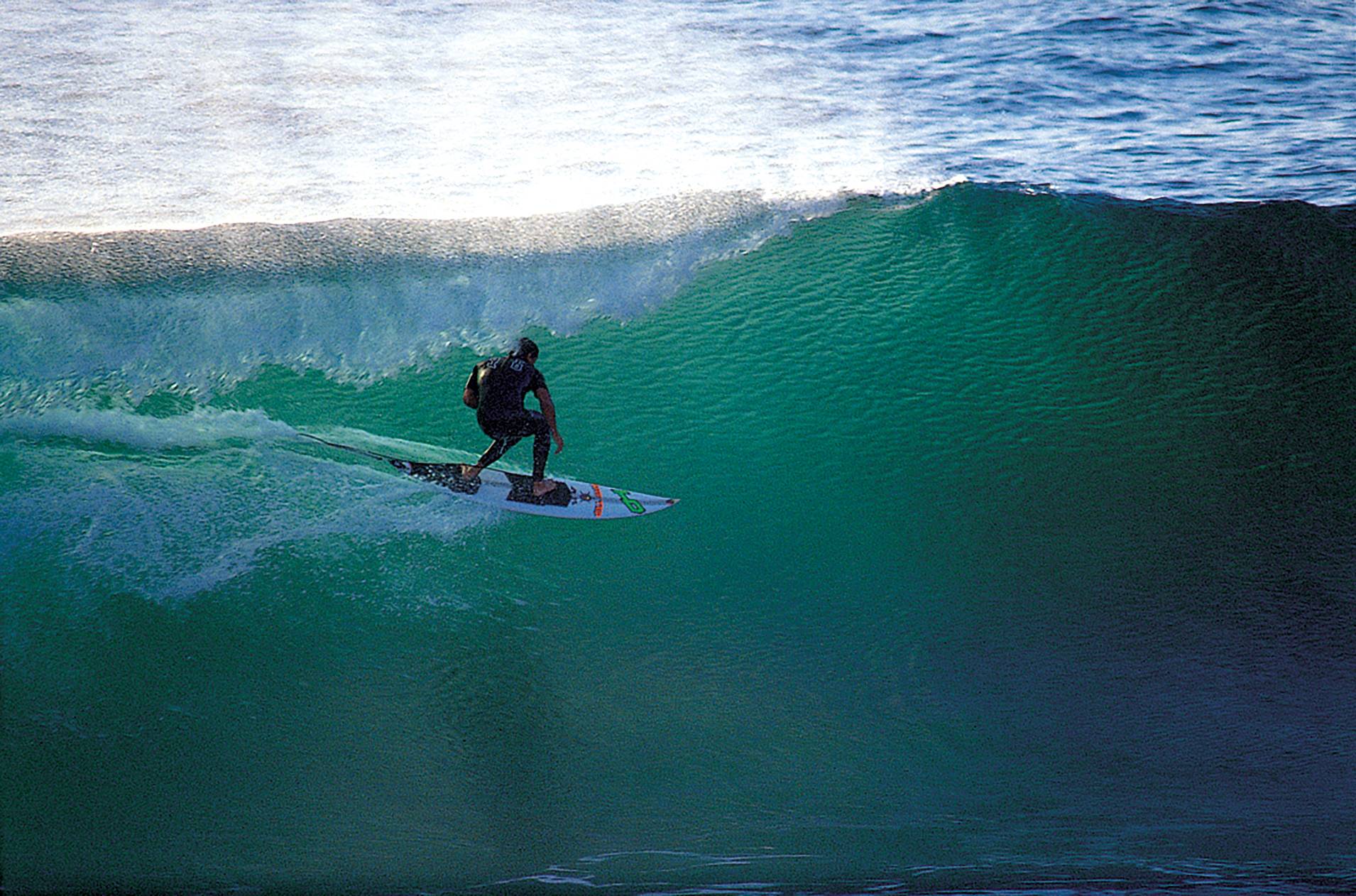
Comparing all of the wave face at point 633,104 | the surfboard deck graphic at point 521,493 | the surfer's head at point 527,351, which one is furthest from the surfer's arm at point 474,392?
the wave face at point 633,104

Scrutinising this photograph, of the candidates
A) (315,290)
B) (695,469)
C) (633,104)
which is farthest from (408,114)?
(695,469)

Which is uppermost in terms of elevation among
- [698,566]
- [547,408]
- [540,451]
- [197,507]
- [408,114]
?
[408,114]

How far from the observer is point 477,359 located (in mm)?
3707

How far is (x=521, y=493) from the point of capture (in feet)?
10.6

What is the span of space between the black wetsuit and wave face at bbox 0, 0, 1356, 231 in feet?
4.56

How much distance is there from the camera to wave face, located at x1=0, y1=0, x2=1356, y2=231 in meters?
4.37

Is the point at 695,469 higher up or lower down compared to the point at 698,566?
higher up

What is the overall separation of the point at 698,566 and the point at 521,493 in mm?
626

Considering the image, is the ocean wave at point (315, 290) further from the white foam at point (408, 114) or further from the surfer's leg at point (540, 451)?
the surfer's leg at point (540, 451)

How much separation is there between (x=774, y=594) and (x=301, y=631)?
4.86 ft

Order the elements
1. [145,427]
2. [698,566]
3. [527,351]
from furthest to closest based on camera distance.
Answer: [145,427] → [698,566] → [527,351]

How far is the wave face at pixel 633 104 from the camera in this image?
4.37 m

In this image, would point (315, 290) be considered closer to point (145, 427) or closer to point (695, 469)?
point (145, 427)

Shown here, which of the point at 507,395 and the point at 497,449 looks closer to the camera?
the point at 507,395
